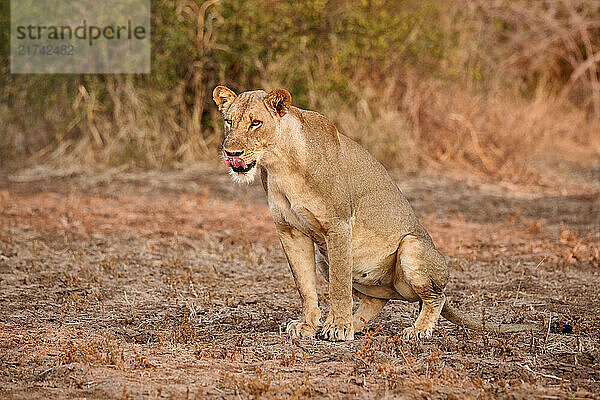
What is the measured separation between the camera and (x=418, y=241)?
535 cm

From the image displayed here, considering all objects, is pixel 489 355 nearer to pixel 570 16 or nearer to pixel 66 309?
pixel 66 309

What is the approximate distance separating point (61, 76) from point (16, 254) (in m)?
5.99

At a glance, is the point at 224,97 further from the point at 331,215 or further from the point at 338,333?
the point at 338,333

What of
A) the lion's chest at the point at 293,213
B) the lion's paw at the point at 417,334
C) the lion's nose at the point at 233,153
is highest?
the lion's nose at the point at 233,153

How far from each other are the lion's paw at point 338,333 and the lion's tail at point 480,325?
0.72 m

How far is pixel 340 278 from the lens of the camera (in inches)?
200

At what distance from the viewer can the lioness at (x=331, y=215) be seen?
4.90 metres

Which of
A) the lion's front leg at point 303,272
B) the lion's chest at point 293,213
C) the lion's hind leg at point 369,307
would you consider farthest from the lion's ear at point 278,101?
the lion's hind leg at point 369,307

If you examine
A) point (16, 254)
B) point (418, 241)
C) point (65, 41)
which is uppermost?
point (65, 41)

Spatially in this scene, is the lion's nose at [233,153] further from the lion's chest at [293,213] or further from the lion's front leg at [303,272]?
the lion's front leg at [303,272]

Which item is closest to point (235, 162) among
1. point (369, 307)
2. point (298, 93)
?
point (369, 307)

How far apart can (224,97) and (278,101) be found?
1.37 feet

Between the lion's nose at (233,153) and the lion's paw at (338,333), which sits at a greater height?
A: the lion's nose at (233,153)

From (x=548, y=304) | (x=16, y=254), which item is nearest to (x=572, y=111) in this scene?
(x=548, y=304)
